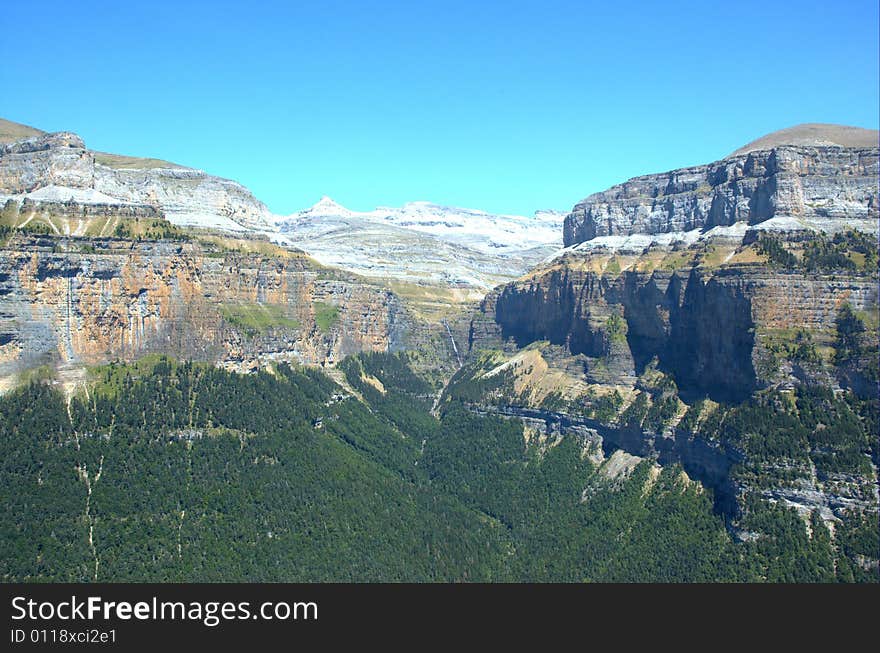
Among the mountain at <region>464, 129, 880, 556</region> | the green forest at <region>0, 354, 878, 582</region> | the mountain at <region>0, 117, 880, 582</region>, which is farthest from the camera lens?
the mountain at <region>464, 129, 880, 556</region>

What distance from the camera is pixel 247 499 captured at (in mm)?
164250

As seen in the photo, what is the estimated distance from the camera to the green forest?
142 metres

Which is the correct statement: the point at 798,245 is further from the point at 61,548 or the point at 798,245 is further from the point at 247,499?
the point at 61,548

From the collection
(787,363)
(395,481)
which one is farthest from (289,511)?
(787,363)

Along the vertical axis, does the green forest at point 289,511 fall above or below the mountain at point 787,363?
below

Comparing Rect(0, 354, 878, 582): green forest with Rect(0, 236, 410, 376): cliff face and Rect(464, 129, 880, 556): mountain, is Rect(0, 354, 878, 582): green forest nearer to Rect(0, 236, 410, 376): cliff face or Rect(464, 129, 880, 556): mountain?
Rect(464, 129, 880, 556): mountain

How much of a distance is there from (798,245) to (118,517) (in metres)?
131

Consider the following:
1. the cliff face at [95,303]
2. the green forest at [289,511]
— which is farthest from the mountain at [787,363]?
the cliff face at [95,303]

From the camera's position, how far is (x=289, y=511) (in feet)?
543

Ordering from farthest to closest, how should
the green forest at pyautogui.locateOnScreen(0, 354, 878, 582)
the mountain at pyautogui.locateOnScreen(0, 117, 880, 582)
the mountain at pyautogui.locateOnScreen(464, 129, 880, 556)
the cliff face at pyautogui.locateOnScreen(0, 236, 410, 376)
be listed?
the cliff face at pyautogui.locateOnScreen(0, 236, 410, 376)
the mountain at pyautogui.locateOnScreen(464, 129, 880, 556)
the mountain at pyautogui.locateOnScreen(0, 117, 880, 582)
the green forest at pyautogui.locateOnScreen(0, 354, 878, 582)

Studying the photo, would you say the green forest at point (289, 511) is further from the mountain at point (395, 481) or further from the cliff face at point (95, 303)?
the cliff face at point (95, 303)

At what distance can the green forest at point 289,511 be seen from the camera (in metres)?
142

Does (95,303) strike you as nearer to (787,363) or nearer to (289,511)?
(289,511)

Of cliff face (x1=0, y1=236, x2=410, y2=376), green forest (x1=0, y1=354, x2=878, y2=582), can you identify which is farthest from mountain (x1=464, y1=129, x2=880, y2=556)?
cliff face (x1=0, y1=236, x2=410, y2=376)
